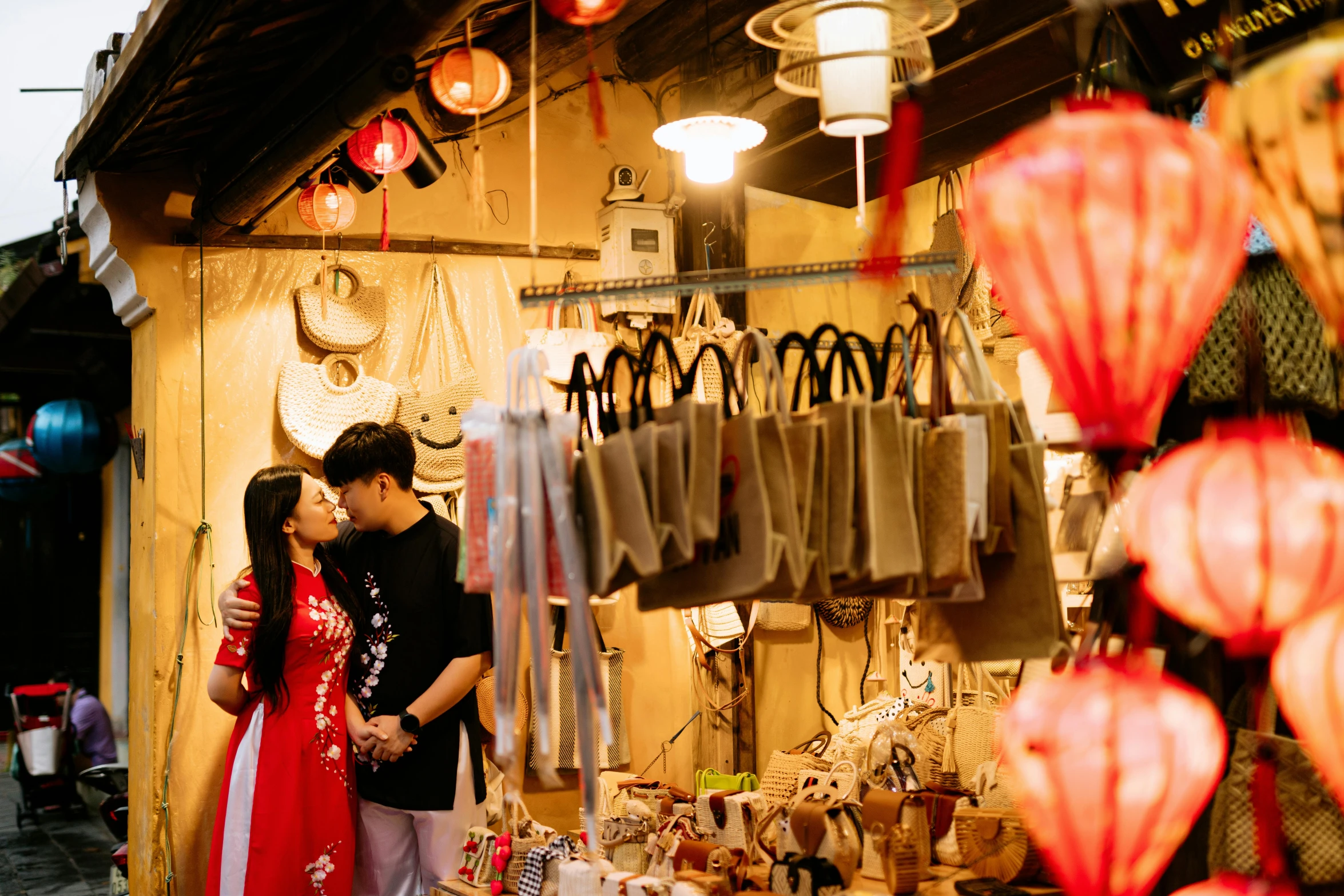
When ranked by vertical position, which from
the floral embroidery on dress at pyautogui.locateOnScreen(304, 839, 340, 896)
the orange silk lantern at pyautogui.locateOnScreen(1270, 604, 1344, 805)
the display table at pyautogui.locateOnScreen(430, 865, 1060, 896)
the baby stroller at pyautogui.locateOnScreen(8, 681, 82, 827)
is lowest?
the baby stroller at pyautogui.locateOnScreen(8, 681, 82, 827)

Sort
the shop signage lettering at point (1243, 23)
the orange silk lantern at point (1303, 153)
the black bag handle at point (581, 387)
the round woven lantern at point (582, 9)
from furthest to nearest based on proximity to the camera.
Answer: the round woven lantern at point (582, 9)
the shop signage lettering at point (1243, 23)
the black bag handle at point (581, 387)
the orange silk lantern at point (1303, 153)

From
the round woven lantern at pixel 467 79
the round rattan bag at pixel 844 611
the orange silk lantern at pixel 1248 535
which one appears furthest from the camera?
the round rattan bag at pixel 844 611

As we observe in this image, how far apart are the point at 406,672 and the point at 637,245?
2.46 meters

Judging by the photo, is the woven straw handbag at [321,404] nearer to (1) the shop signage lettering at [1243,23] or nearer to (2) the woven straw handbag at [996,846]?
(2) the woven straw handbag at [996,846]

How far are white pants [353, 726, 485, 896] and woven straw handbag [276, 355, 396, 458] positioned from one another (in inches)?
60.9

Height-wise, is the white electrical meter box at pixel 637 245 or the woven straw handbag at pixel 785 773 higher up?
the white electrical meter box at pixel 637 245

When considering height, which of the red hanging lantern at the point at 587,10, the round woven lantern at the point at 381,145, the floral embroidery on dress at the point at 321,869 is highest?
the round woven lantern at the point at 381,145

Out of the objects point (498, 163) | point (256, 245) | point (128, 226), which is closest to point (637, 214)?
point (498, 163)

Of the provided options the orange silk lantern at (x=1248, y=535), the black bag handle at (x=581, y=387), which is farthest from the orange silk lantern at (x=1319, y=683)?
the black bag handle at (x=581, y=387)

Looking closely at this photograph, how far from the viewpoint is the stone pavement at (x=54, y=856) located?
7531mm

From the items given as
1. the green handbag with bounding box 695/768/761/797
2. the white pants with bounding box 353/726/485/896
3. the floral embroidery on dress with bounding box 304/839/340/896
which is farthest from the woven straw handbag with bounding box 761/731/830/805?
the floral embroidery on dress with bounding box 304/839/340/896

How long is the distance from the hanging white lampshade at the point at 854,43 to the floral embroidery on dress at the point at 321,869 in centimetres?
276

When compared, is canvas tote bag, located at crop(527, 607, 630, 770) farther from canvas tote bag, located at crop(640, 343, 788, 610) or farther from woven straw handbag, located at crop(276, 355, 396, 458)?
canvas tote bag, located at crop(640, 343, 788, 610)

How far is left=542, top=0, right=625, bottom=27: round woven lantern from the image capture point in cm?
309
